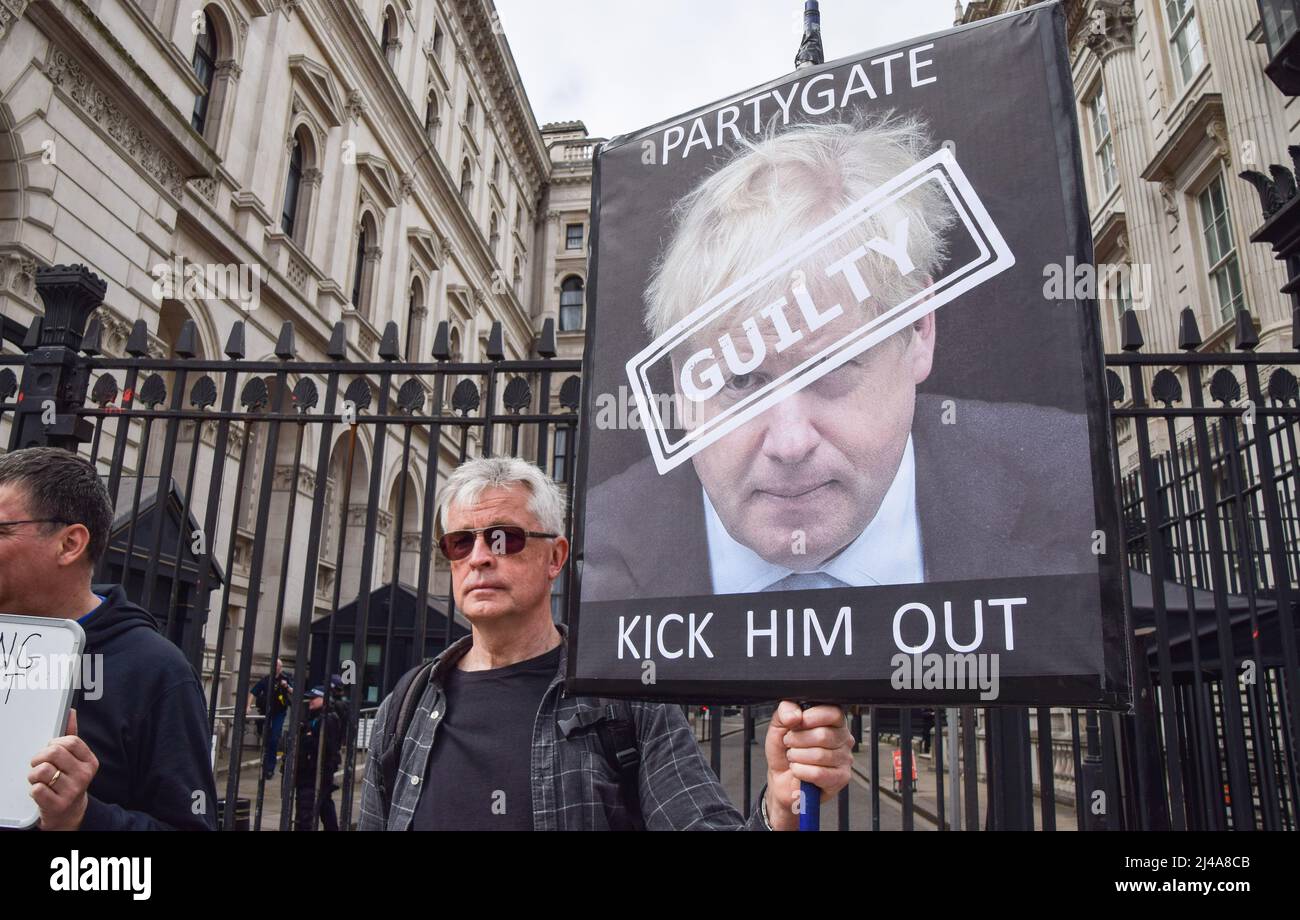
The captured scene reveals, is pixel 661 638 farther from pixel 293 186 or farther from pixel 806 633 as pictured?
pixel 293 186

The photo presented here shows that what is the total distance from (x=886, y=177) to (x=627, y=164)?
2.57ft

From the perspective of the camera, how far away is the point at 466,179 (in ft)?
101

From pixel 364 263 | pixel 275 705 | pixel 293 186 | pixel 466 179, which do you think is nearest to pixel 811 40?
pixel 275 705

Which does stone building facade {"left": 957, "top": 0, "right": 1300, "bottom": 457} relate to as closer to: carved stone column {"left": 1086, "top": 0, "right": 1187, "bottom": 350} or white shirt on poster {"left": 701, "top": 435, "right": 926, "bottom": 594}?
carved stone column {"left": 1086, "top": 0, "right": 1187, "bottom": 350}

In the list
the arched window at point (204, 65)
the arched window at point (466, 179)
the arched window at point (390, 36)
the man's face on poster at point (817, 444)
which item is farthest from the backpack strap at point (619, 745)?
the arched window at point (466, 179)

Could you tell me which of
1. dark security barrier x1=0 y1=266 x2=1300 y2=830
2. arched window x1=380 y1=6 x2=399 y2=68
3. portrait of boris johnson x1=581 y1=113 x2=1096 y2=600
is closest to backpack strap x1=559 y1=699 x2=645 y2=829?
dark security barrier x1=0 y1=266 x2=1300 y2=830

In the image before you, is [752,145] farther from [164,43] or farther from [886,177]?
[164,43]

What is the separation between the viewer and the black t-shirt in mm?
2357

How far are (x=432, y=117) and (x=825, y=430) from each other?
28.2 m

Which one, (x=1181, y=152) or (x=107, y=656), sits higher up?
(x=1181, y=152)

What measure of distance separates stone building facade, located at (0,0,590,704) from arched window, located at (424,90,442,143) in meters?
0.07

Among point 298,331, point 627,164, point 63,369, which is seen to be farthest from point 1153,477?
point 298,331

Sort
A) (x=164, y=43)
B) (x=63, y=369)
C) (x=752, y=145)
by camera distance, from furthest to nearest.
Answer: (x=164, y=43) < (x=63, y=369) < (x=752, y=145)
